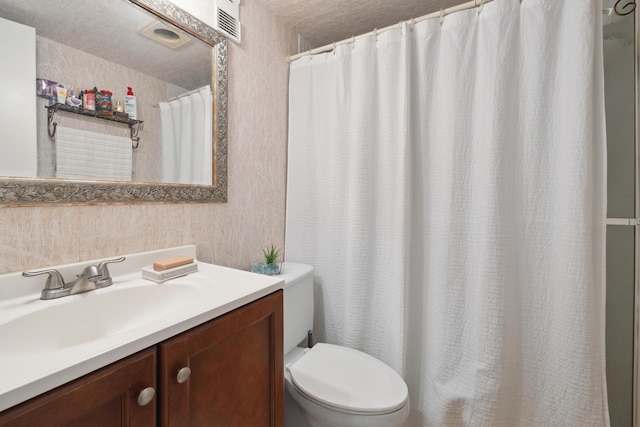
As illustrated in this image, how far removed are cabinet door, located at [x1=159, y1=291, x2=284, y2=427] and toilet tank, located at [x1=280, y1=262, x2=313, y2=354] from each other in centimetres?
41

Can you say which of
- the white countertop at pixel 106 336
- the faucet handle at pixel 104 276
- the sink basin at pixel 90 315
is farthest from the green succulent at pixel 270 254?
the faucet handle at pixel 104 276

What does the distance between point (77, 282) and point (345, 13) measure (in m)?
1.70

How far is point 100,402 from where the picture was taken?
47 cm

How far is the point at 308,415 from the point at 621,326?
1.36 metres

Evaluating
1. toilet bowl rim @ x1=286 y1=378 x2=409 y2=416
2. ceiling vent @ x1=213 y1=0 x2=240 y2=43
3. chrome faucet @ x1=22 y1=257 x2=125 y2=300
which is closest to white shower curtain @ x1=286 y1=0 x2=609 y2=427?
toilet bowl rim @ x1=286 y1=378 x2=409 y2=416

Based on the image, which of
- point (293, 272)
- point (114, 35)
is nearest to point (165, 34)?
point (114, 35)

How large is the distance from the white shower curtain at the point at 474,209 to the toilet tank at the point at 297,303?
183 mm

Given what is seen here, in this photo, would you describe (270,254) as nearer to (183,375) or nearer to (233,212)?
(233,212)

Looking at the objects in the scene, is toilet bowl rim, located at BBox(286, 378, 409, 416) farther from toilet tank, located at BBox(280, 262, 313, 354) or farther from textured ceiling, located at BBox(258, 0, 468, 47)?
textured ceiling, located at BBox(258, 0, 468, 47)

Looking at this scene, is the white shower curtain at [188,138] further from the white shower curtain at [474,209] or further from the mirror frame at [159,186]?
the white shower curtain at [474,209]

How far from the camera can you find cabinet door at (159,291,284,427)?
579 mm

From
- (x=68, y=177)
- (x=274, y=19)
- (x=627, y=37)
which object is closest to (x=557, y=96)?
(x=627, y=37)

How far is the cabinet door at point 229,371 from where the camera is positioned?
58 cm

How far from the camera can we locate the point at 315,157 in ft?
5.28
